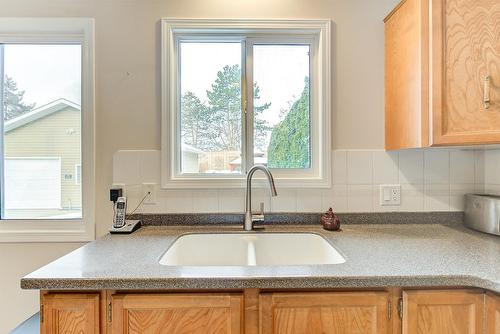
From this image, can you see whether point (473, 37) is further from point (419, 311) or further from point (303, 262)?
point (303, 262)

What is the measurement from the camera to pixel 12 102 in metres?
1.78

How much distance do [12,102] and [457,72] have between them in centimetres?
227

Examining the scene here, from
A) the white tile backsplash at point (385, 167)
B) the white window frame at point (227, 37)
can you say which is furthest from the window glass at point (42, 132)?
the white tile backsplash at point (385, 167)

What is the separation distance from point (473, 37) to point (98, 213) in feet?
6.33

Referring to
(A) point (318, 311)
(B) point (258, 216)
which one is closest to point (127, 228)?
(B) point (258, 216)

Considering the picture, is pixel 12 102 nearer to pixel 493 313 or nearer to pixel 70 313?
pixel 70 313

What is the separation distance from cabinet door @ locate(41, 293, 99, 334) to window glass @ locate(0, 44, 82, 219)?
91 centimetres

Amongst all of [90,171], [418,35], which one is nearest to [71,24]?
[90,171]

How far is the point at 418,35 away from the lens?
1.29 metres

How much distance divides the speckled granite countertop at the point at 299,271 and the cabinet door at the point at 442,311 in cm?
5

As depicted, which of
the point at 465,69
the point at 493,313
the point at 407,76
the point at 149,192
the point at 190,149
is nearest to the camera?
the point at 493,313

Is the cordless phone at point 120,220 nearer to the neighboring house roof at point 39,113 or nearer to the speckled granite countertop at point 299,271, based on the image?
the speckled granite countertop at point 299,271

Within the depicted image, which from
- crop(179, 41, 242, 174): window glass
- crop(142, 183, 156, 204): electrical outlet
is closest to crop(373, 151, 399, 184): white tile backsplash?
crop(179, 41, 242, 174): window glass

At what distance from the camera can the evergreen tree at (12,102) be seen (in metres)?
1.78
